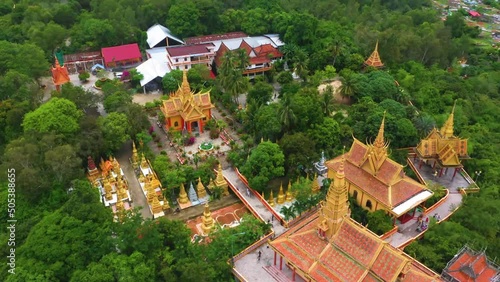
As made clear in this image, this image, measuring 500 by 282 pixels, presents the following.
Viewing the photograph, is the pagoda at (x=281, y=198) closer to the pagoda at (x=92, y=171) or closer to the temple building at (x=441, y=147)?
the temple building at (x=441, y=147)

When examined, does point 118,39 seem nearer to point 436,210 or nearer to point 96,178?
point 96,178

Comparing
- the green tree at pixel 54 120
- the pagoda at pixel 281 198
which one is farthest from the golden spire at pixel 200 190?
the green tree at pixel 54 120

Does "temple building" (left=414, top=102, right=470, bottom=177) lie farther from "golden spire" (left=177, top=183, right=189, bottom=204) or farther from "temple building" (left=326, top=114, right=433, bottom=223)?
"golden spire" (left=177, top=183, right=189, bottom=204)

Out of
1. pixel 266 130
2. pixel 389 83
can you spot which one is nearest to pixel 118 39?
pixel 266 130

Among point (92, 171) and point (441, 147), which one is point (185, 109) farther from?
point (441, 147)

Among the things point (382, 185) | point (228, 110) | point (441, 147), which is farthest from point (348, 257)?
point (228, 110)

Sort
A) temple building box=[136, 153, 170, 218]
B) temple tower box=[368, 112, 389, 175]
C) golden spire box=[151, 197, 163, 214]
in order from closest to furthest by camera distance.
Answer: temple tower box=[368, 112, 389, 175]
golden spire box=[151, 197, 163, 214]
temple building box=[136, 153, 170, 218]

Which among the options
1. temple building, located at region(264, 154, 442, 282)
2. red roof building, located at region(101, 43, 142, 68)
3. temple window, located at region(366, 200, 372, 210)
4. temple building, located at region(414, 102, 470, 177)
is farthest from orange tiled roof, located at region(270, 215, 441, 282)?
red roof building, located at region(101, 43, 142, 68)
